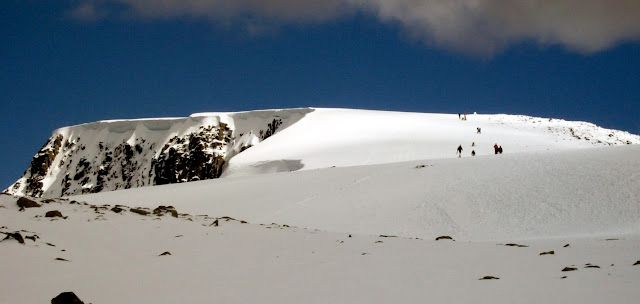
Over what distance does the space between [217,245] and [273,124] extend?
62.4 metres

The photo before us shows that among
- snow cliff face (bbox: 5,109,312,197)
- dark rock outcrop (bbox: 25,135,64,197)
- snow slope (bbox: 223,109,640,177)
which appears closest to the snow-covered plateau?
snow slope (bbox: 223,109,640,177)

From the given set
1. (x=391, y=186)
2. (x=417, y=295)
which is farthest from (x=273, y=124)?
(x=417, y=295)

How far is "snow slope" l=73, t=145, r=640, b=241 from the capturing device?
15.8 meters

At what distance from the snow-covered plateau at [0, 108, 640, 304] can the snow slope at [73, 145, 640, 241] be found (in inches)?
3.4

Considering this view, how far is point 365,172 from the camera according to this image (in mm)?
25938

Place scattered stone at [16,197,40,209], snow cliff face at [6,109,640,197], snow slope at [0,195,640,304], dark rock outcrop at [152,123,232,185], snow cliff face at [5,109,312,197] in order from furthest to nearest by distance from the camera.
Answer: snow cliff face at [5,109,312,197] → dark rock outcrop at [152,123,232,185] → snow cliff face at [6,109,640,197] → scattered stone at [16,197,40,209] → snow slope at [0,195,640,304]

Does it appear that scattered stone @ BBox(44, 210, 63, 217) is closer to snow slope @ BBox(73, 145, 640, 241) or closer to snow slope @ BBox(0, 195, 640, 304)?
snow slope @ BBox(0, 195, 640, 304)

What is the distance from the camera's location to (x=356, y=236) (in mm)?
12789

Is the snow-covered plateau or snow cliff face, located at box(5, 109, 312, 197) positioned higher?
snow cliff face, located at box(5, 109, 312, 197)

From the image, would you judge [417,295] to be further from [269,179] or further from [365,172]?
[269,179]

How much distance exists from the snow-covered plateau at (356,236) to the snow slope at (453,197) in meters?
0.09

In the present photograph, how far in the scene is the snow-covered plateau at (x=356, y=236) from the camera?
244 inches

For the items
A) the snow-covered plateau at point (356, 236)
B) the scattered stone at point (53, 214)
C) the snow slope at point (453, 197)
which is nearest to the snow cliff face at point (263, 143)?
the snow-covered plateau at point (356, 236)

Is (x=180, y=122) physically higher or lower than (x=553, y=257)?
higher
